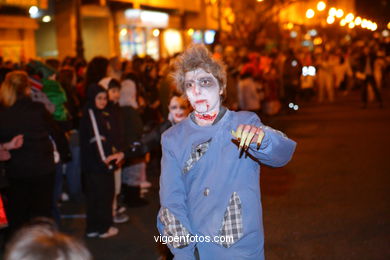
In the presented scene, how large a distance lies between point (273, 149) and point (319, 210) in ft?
16.6

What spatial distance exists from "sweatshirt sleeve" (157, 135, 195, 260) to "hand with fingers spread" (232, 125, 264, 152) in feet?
1.82

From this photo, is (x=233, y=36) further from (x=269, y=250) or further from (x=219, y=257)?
(x=219, y=257)

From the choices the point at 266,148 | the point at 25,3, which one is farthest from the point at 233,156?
the point at 25,3

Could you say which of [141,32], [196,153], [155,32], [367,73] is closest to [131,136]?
[196,153]

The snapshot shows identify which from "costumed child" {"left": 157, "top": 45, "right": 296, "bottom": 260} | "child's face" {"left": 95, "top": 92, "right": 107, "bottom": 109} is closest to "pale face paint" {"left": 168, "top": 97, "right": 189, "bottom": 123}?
"child's face" {"left": 95, "top": 92, "right": 107, "bottom": 109}

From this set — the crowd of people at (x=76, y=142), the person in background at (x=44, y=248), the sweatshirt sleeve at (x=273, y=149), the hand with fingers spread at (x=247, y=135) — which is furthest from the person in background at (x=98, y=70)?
the person in background at (x=44, y=248)

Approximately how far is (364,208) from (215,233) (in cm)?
510

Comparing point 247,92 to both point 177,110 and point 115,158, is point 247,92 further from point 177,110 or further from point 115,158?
point 177,110

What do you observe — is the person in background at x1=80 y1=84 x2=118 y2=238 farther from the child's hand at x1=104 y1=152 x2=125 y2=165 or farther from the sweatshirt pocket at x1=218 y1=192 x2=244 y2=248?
the sweatshirt pocket at x1=218 y1=192 x2=244 y2=248

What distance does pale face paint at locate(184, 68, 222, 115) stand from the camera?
12.0 feet

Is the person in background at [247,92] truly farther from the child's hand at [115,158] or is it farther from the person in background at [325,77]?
the child's hand at [115,158]

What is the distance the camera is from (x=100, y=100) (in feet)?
24.0

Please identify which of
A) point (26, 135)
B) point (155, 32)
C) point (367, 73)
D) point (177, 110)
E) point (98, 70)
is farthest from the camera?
point (155, 32)

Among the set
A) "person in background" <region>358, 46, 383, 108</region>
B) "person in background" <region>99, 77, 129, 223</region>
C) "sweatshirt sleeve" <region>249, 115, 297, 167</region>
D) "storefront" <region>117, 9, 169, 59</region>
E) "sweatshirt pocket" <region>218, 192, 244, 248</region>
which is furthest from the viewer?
"storefront" <region>117, 9, 169, 59</region>
